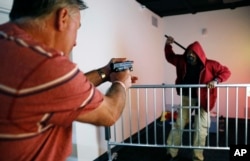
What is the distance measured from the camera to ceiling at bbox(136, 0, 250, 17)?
4.54 metres

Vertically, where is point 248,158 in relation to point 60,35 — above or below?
below

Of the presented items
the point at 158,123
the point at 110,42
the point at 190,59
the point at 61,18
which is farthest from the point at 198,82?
the point at 61,18

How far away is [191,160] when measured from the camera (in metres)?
3.16

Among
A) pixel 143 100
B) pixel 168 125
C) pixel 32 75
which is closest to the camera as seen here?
pixel 32 75

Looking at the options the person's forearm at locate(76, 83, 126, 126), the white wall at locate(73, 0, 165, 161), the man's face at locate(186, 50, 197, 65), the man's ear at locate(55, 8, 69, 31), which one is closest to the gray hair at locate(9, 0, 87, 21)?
the man's ear at locate(55, 8, 69, 31)

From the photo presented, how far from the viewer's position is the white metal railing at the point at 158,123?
9.52ft

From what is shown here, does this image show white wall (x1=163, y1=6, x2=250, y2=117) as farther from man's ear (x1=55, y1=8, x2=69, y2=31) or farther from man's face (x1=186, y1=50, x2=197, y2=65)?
man's ear (x1=55, y1=8, x2=69, y2=31)

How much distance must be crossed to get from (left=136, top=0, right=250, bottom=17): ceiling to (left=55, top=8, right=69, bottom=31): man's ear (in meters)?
3.85

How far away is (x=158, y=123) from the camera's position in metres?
5.18

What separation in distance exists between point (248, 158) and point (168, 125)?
9.19 ft

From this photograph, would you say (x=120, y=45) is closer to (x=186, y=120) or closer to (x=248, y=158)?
(x=186, y=120)

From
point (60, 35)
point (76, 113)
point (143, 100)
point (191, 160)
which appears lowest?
point (191, 160)

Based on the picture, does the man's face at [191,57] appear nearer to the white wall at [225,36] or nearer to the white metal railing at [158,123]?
the white metal railing at [158,123]

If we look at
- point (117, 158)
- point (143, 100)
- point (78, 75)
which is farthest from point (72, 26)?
point (143, 100)
